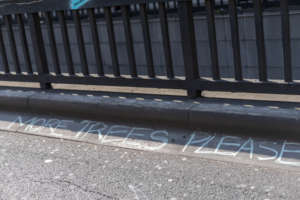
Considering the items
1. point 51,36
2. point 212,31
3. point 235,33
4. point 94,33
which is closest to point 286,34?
point 235,33

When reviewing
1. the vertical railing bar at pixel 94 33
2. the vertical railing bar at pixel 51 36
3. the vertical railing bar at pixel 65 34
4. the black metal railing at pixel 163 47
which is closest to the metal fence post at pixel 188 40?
the black metal railing at pixel 163 47

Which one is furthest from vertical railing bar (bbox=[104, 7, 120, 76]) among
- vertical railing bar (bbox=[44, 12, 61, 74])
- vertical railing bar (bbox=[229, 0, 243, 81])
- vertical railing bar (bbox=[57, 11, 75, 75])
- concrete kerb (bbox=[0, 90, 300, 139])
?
vertical railing bar (bbox=[229, 0, 243, 81])

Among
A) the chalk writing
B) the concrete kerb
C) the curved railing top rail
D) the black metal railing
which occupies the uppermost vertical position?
the curved railing top rail

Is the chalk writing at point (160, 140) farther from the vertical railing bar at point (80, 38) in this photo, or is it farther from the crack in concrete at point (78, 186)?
the crack in concrete at point (78, 186)

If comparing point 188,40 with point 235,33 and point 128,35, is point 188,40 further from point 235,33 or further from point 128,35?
point 128,35

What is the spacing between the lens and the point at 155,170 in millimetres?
3988

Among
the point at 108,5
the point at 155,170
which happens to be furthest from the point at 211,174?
the point at 108,5

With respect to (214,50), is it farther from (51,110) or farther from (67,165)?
(51,110)

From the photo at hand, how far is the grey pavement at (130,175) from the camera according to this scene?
3.53 meters

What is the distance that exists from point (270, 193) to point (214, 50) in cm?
168

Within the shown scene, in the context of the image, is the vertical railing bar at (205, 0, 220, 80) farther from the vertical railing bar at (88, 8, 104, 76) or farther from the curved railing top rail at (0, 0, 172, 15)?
the vertical railing bar at (88, 8, 104, 76)

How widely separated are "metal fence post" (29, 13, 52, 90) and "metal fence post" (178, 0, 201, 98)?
6.82 feet

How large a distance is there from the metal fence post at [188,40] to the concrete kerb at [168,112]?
286 millimetres

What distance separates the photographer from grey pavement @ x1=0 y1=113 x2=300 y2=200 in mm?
3525
